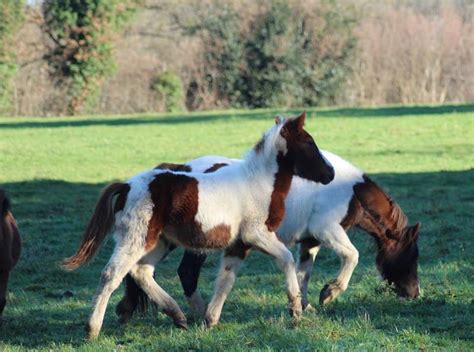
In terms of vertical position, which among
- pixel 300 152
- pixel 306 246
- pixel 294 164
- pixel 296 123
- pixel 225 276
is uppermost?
pixel 296 123

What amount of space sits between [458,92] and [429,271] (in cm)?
3399

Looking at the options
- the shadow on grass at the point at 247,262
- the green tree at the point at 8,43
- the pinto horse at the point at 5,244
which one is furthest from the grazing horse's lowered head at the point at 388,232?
the green tree at the point at 8,43

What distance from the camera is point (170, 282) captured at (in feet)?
35.1

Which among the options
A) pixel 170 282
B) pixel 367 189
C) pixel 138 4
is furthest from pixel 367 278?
pixel 138 4

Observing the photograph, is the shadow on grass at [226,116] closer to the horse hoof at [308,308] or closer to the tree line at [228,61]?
the tree line at [228,61]

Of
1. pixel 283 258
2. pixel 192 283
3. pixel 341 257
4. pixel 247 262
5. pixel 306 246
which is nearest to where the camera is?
pixel 283 258

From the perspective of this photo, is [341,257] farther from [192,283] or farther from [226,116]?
[226,116]

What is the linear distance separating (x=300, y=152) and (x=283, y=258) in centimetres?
89

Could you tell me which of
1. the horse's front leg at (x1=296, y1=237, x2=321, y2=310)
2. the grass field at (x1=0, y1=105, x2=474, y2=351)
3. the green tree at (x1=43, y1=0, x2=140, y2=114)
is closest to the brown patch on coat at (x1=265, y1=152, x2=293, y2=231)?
the grass field at (x1=0, y1=105, x2=474, y2=351)

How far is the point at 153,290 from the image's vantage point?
7.77 meters

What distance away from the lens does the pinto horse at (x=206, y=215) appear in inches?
294

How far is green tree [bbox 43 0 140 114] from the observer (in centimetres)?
4116

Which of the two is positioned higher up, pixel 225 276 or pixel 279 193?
pixel 279 193

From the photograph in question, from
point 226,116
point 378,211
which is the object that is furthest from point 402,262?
point 226,116
